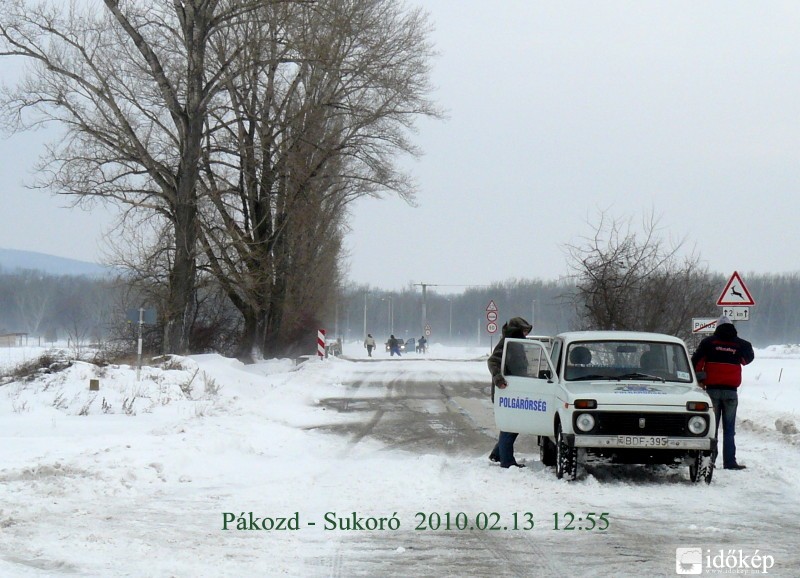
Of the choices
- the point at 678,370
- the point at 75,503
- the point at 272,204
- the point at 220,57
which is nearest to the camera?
the point at 75,503

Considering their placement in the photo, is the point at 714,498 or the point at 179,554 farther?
the point at 714,498

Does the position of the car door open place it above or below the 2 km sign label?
below

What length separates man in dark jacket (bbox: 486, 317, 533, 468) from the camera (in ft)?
39.7

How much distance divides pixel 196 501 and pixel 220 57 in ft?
73.7

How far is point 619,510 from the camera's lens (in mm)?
9312

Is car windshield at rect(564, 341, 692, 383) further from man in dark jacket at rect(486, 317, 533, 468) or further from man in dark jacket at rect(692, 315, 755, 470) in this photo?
man in dark jacket at rect(486, 317, 533, 468)

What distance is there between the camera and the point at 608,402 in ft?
35.1

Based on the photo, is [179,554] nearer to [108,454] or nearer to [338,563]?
[338,563]

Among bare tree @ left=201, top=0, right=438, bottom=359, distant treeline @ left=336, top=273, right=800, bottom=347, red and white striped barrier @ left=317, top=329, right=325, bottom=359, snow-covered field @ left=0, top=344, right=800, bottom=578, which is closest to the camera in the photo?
snow-covered field @ left=0, top=344, right=800, bottom=578

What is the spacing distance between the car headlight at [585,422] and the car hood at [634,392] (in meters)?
0.19

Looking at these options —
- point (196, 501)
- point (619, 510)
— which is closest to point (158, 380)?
point (196, 501)

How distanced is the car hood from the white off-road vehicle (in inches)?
0.4

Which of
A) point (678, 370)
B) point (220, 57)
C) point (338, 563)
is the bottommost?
point (338, 563)

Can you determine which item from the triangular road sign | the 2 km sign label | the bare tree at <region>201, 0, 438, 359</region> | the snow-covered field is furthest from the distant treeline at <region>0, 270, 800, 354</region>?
the snow-covered field
